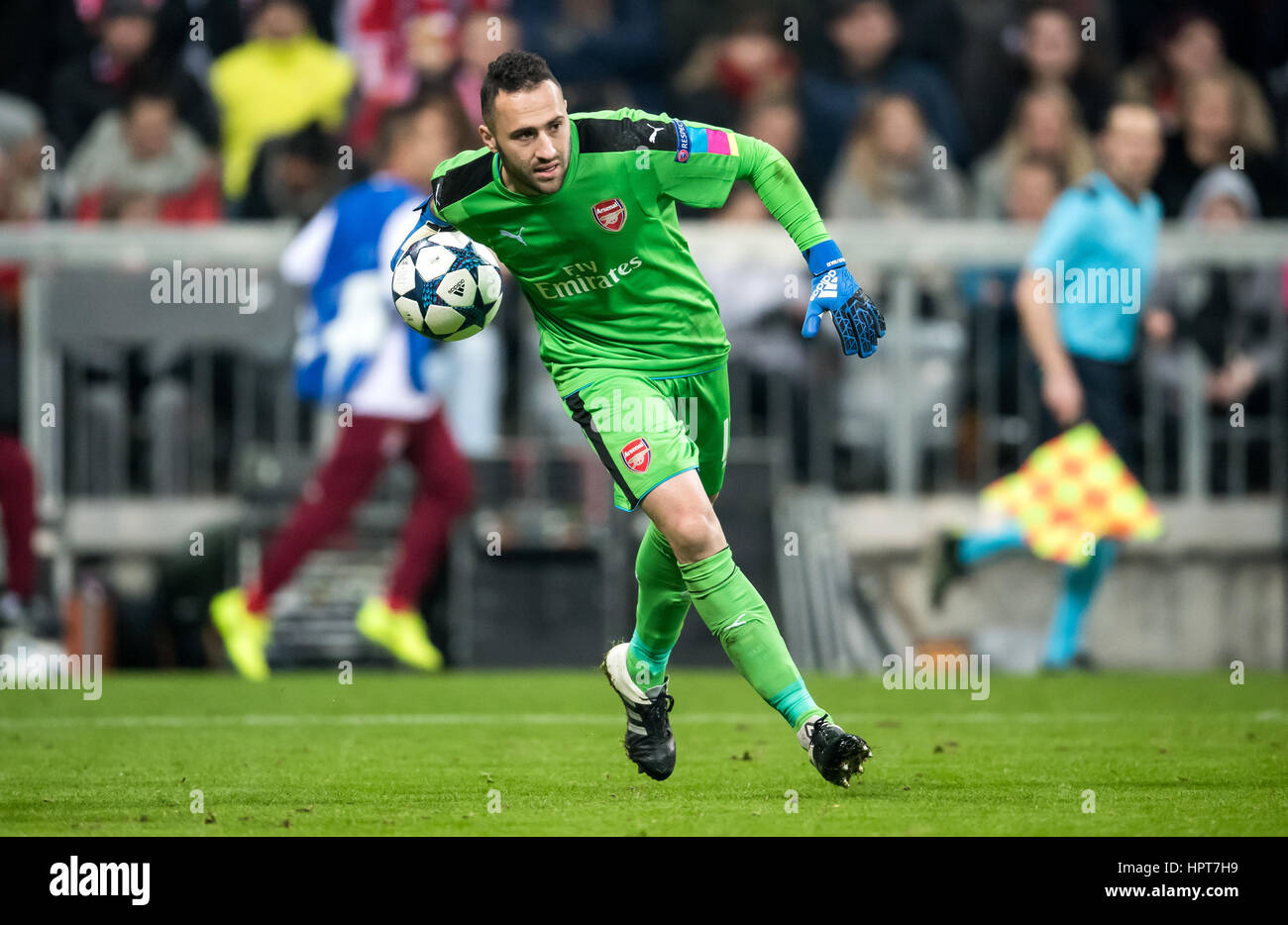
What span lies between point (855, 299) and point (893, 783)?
1.55 meters

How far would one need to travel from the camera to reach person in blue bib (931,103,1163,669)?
1093 cm

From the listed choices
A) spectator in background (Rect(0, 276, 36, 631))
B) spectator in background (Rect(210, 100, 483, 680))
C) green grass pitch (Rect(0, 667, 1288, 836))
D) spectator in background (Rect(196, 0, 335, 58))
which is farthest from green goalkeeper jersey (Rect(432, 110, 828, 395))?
spectator in background (Rect(196, 0, 335, 58))

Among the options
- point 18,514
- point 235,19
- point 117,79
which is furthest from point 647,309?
point 235,19

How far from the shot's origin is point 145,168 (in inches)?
539

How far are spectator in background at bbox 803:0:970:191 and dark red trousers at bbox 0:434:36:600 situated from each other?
5581mm

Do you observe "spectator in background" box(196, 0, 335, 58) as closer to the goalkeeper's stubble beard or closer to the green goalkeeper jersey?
the green goalkeeper jersey

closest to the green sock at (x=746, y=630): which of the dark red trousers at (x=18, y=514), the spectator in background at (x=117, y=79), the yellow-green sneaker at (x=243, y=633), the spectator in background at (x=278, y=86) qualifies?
the yellow-green sneaker at (x=243, y=633)

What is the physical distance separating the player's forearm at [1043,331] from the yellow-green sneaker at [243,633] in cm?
450

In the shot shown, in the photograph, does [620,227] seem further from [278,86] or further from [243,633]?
[278,86]

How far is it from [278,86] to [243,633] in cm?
477

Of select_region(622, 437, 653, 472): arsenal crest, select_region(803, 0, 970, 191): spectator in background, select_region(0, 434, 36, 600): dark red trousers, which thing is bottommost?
select_region(0, 434, 36, 600): dark red trousers
